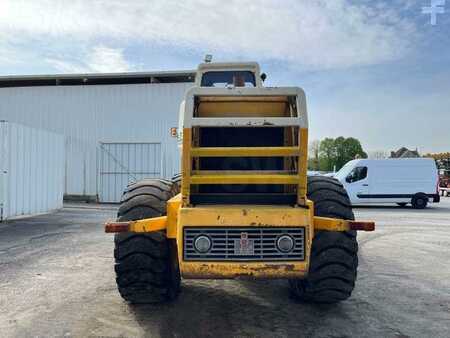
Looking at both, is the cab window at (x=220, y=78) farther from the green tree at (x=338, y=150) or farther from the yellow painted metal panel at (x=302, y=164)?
the green tree at (x=338, y=150)

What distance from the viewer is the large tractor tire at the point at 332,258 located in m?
4.04

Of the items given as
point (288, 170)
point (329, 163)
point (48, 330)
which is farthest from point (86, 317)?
point (329, 163)

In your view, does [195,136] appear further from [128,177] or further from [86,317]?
[128,177]

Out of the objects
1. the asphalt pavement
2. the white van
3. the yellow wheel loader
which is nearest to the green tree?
the white van

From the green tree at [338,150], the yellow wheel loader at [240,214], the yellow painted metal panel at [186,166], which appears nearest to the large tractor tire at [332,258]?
the yellow wheel loader at [240,214]

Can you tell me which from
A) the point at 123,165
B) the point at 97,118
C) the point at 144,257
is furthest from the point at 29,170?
the point at 144,257

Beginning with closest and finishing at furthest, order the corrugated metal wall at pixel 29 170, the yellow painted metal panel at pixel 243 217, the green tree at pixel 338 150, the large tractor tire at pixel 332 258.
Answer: the yellow painted metal panel at pixel 243 217
the large tractor tire at pixel 332 258
the corrugated metal wall at pixel 29 170
the green tree at pixel 338 150

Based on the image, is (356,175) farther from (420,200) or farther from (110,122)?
(110,122)

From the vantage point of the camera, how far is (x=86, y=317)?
419cm

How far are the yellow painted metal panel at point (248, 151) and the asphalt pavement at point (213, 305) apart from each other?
1.65 metres

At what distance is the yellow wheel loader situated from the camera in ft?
12.1

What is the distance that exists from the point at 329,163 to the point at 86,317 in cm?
6431

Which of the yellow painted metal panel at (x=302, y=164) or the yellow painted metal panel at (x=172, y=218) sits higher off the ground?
the yellow painted metal panel at (x=302, y=164)

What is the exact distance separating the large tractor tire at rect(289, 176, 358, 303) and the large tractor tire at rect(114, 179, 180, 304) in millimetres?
1453
